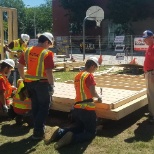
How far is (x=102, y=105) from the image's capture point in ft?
18.5

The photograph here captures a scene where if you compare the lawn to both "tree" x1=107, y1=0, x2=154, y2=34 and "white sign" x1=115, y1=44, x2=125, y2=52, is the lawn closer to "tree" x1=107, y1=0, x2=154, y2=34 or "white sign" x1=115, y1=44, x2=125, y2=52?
"white sign" x1=115, y1=44, x2=125, y2=52

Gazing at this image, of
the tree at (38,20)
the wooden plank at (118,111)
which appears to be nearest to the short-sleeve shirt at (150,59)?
the wooden plank at (118,111)

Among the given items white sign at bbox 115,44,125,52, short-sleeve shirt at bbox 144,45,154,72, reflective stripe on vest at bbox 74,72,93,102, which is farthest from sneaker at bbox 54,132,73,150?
white sign at bbox 115,44,125,52

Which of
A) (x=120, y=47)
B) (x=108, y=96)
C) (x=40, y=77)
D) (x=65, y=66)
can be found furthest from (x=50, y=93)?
(x=120, y=47)

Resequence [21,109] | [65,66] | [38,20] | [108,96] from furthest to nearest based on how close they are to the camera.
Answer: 1. [38,20]
2. [65,66]
3. [108,96]
4. [21,109]

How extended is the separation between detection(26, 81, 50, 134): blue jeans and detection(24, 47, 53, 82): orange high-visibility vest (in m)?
0.10

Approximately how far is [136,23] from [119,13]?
3.18 m

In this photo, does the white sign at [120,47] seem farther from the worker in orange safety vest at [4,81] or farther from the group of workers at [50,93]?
the group of workers at [50,93]

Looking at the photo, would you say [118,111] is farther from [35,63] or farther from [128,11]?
[128,11]

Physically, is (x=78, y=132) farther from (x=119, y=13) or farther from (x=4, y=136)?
(x=119, y=13)

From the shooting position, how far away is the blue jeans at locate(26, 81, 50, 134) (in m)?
4.94

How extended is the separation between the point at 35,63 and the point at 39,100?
60 cm

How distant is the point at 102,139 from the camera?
514cm

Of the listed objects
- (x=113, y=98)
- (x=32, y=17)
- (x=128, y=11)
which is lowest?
(x=113, y=98)
